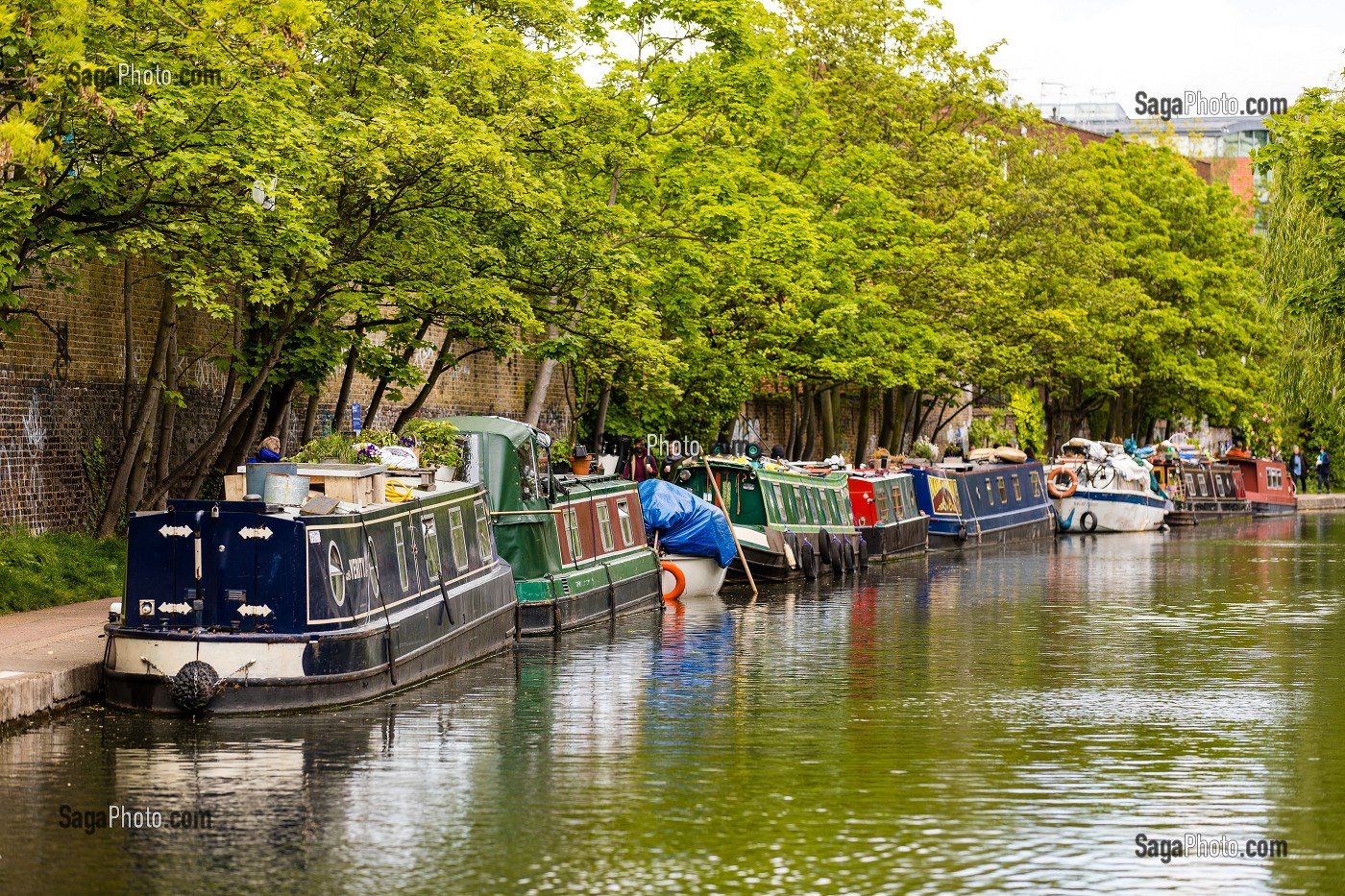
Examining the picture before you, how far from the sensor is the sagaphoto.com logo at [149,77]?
19.5 meters

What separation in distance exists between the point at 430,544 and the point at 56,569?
6.22m

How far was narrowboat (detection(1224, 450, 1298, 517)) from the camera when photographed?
7194 cm

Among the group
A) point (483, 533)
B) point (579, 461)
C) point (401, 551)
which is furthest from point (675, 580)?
point (401, 551)

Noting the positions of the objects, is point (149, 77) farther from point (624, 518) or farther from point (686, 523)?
point (686, 523)

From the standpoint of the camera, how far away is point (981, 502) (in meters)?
51.1

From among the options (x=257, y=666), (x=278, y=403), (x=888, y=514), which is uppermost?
(x=278, y=403)

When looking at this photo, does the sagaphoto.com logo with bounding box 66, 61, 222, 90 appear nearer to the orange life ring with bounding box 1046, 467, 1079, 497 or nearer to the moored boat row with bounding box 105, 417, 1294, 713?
the moored boat row with bounding box 105, 417, 1294, 713

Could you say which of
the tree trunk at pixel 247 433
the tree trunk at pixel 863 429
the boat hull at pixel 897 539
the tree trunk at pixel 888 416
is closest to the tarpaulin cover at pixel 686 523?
the tree trunk at pixel 247 433

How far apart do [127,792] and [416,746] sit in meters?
2.63

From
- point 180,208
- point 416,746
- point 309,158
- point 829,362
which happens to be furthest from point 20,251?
point 829,362

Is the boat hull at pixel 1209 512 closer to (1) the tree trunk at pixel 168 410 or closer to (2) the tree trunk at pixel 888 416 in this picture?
(2) the tree trunk at pixel 888 416

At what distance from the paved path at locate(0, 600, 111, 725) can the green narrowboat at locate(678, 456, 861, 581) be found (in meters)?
15.4

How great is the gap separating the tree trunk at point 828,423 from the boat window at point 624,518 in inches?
1012

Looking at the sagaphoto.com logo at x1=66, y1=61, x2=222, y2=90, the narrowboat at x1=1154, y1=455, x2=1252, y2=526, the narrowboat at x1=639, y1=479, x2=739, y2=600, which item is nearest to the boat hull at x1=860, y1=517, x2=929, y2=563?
the narrowboat at x1=639, y1=479, x2=739, y2=600
